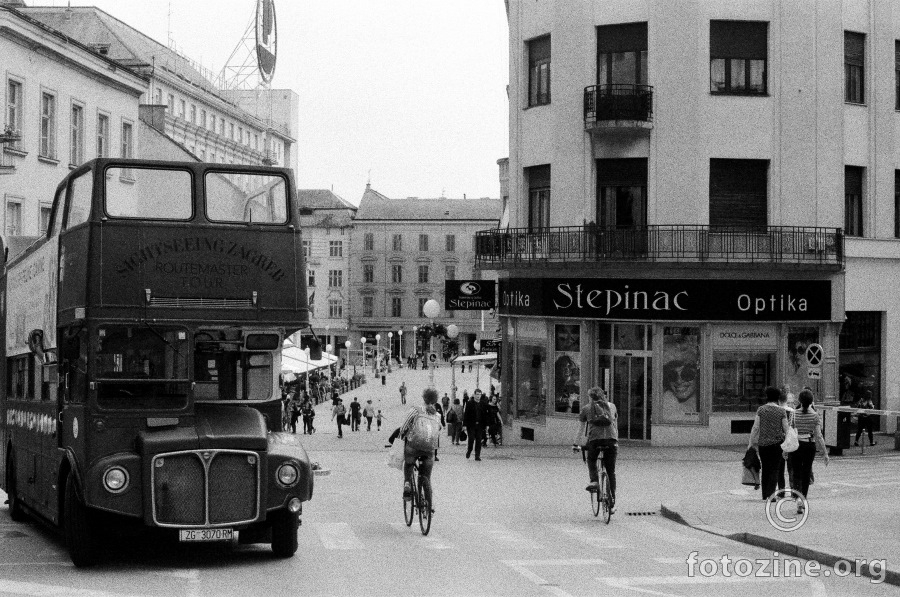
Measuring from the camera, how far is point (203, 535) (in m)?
13.4

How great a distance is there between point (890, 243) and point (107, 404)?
2890 cm

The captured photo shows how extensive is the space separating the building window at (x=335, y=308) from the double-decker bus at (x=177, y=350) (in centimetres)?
13322

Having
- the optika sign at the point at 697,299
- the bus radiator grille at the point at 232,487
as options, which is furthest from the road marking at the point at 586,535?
the optika sign at the point at 697,299

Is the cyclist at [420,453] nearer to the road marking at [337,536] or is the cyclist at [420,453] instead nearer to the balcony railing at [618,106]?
the road marking at [337,536]

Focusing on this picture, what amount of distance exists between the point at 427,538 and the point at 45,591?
5.43m

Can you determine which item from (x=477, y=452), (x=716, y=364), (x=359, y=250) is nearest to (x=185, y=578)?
(x=477, y=452)

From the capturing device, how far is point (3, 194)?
148 ft

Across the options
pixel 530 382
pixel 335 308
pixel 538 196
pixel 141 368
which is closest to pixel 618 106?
pixel 538 196

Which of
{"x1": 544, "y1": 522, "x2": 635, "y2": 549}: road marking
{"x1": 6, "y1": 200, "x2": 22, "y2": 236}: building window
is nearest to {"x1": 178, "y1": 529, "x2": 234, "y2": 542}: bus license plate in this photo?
{"x1": 544, "y1": 522, "x2": 635, "y2": 549}: road marking

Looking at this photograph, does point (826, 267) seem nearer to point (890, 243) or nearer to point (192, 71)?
point (890, 243)

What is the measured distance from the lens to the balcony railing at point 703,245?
35.1 metres

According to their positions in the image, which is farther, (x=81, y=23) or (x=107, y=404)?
(x=81, y=23)

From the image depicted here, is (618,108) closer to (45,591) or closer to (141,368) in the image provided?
(141,368)

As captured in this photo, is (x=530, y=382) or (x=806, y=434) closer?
(x=806, y=434)
